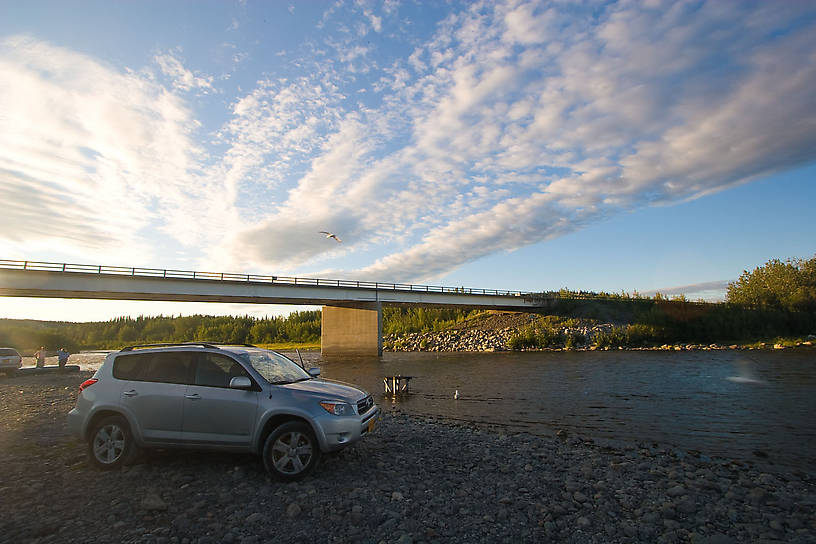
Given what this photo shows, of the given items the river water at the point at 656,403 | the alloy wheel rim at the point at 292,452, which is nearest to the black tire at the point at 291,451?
the alloy wheel rim at the point at 292,452

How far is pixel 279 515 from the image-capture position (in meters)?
5.82

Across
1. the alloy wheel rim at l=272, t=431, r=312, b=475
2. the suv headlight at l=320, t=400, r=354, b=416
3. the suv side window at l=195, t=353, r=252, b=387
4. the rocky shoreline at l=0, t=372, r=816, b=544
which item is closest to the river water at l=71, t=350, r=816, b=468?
the rocky shoreline at l=0, t=372, r=816, b=544

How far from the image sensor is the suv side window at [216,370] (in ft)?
Answer: 24.9

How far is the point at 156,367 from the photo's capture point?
26.2 feet

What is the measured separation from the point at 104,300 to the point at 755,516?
55.9m

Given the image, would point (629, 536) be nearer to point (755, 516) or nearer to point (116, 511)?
point (755, 516)

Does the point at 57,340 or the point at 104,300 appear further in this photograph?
the point at 57,340

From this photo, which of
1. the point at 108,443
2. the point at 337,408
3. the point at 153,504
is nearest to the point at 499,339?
the point at 337,408

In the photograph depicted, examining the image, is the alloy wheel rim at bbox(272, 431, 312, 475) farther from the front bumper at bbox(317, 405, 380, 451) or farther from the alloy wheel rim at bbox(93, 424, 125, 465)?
the alloy wheel rim at bbox(93, 424, 125, 465)

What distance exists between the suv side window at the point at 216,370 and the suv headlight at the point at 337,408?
59.6 inches

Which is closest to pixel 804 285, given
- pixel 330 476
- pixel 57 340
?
pixel 330 476

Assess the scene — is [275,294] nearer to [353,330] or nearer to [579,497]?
[353,330]

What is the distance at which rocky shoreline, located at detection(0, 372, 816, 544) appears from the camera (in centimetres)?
535

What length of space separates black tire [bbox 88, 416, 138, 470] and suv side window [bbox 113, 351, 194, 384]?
83cm
